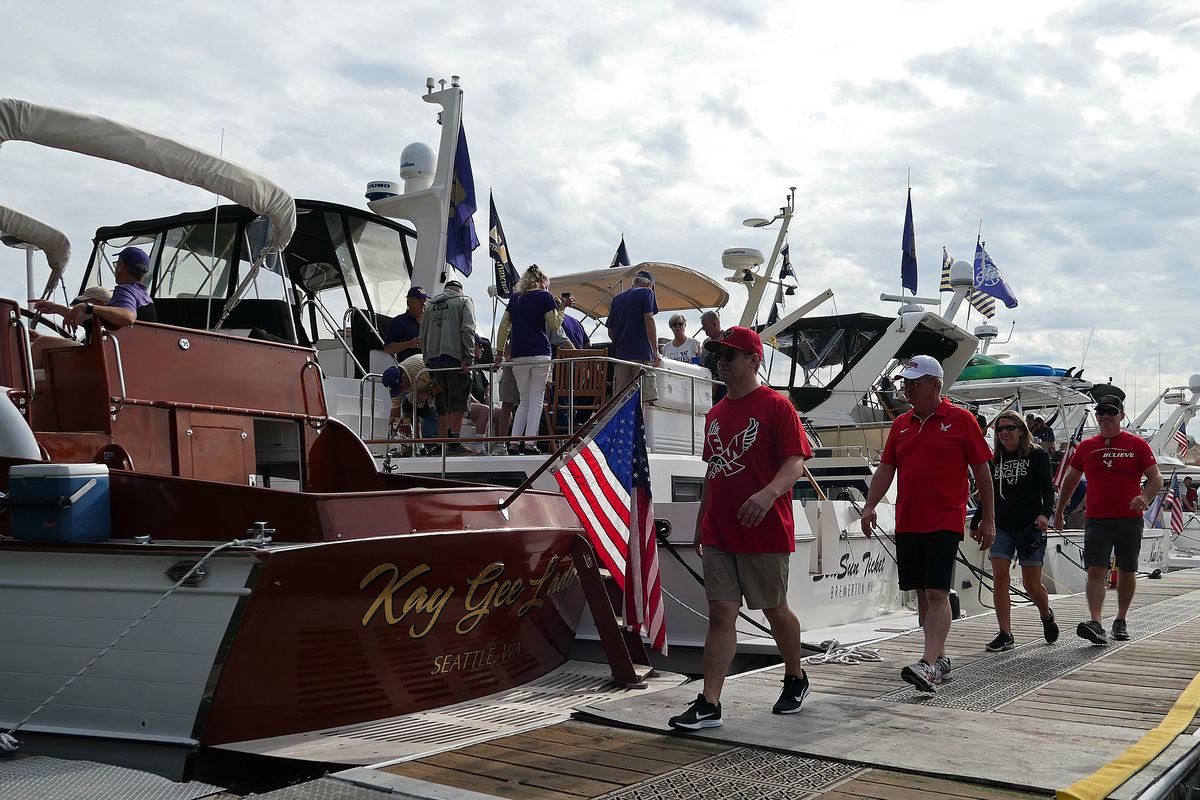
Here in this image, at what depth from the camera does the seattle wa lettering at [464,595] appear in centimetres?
557

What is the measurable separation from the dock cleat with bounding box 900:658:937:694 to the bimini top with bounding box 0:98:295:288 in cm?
559

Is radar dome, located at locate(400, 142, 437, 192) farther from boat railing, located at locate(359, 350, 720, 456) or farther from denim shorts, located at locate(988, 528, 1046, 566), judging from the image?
denim shorts, located at locate(988, 528, 1046, 566)

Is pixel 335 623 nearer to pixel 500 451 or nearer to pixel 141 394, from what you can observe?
pixel 141 394

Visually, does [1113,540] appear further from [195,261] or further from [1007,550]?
[195,261]

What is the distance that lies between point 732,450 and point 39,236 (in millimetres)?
6668

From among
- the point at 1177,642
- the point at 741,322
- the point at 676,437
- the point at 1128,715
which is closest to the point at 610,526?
the point at 1128,715

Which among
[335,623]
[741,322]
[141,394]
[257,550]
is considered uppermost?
[741,322]

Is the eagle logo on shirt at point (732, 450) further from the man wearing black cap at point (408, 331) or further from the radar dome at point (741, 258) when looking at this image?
the radar dome at point (741, 258)

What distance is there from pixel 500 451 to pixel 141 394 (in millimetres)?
3439

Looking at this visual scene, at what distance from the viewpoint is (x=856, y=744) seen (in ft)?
14.8

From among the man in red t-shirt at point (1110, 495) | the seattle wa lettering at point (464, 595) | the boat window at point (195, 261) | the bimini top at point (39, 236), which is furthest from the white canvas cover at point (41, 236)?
the man in red t-shirt at point (1110, 495)

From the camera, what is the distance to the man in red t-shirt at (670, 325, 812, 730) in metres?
4.95

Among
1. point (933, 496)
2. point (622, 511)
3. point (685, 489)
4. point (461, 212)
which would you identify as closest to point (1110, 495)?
point (933, 496)

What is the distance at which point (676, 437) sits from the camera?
10234 mm
